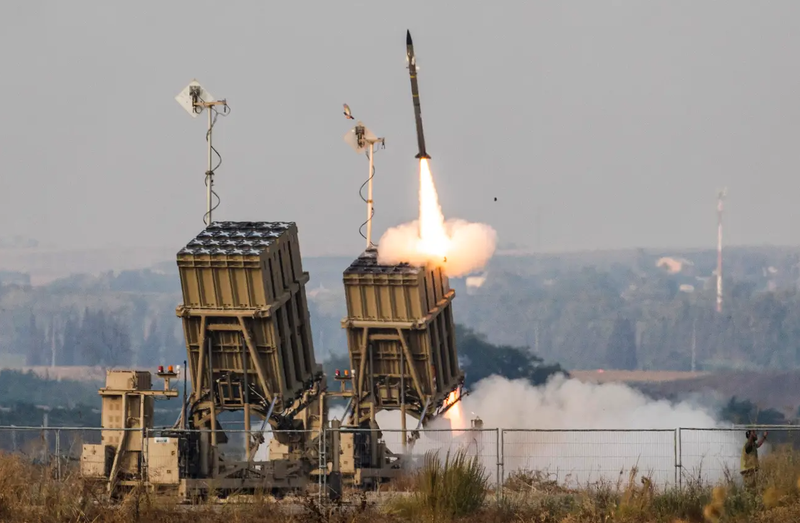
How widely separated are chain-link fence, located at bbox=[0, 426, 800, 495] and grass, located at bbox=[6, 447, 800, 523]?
1.16 meters

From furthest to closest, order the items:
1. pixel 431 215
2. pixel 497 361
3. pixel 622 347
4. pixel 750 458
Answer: pixel 622 347, pixel 497 361, pixel 431 215, pixel 750 458

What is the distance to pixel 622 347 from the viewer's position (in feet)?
318

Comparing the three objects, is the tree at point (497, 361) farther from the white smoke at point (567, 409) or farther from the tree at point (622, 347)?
the white smoke at point (567, 409)

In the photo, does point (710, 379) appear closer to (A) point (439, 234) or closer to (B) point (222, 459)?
(A) point (439, 234)

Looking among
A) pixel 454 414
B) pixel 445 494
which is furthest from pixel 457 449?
pixel 454 414

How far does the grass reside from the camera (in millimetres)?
27641

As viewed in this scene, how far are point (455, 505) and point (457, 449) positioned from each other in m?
6.38

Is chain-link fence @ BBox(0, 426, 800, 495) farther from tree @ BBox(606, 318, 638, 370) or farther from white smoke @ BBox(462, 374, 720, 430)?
tree @ BBox(606, 318, 638, 370)

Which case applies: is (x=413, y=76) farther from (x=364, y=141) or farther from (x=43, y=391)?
(x=43, y=391)

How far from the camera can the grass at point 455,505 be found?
90.7 feet

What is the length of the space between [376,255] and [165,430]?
25.0 feet

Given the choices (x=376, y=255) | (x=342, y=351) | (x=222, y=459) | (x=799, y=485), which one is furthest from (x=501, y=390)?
(x=342, y=351)

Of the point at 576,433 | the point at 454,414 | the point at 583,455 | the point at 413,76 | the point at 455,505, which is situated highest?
the point at 413,76

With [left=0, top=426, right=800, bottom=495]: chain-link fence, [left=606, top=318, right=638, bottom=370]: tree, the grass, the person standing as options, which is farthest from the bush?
[left=606, top=318, right=638, bottom=370]: tree
